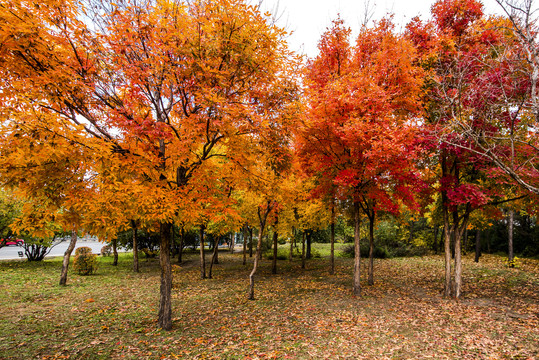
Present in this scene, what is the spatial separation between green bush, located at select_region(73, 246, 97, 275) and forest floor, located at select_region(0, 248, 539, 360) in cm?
217

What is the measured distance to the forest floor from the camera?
562 centimetres

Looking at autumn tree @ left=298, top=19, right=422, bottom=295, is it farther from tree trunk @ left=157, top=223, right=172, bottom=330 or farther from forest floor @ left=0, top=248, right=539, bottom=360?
tree trunk @ left=157, top=223, right=172, bottom=330

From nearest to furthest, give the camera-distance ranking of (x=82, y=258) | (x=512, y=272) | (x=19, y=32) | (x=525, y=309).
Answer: (x=19, y=32)
(x=525, y=309)
(x=512, y=272)
(x=82, y=258)

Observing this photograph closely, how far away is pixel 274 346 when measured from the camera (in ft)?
19.6

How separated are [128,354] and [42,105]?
542 centimetres

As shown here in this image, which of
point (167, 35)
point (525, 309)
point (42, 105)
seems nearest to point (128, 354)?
point (42, 105)

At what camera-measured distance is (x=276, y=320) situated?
25.7ft

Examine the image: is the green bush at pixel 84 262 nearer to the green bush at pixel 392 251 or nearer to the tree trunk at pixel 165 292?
the tree trunk at pixel 165 292

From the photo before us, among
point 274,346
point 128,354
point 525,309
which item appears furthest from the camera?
point 525,309

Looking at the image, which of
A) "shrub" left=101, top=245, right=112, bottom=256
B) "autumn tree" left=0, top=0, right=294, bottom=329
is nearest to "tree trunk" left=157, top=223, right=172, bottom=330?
"autumn tree" left=0, top=0, right=294, bottom=329

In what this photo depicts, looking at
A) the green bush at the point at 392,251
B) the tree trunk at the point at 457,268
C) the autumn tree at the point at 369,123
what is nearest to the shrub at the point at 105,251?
the green bush at the point at 392,251

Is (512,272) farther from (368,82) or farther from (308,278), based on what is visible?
(368,82)

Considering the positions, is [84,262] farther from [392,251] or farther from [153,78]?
[392,251]

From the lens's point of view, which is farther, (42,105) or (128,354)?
(128,354)
